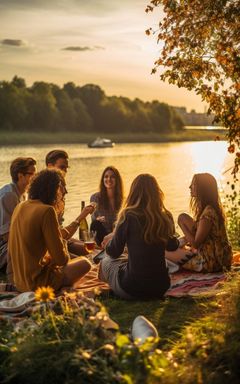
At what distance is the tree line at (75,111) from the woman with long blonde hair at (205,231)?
75674 millimetres

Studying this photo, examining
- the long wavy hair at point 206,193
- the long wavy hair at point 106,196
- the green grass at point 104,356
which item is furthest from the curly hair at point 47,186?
the long wavy hair at point 106,196

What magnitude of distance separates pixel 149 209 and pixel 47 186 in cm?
96

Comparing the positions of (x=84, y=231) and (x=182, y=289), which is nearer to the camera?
(x=182, y=289)

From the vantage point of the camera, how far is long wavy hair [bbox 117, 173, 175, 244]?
6070mm

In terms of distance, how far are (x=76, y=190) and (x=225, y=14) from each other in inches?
712

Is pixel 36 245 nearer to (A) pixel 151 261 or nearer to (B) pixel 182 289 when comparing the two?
(A) pixel 151 261

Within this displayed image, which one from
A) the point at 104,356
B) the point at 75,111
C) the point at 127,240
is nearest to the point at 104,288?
the point at 127,240

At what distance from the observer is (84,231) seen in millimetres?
8930

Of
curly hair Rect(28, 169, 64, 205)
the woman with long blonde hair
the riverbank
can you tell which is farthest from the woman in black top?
the riverbank

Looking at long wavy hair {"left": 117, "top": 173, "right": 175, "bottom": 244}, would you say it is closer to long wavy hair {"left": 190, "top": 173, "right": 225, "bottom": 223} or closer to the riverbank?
long wavy hair {"left": 190, "top": 173, "right": 225, "bottom": 223}

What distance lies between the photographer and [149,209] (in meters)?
6.07

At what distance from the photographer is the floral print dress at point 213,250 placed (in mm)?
7137

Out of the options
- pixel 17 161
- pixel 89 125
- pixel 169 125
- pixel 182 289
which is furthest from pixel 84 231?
pixel 169 125

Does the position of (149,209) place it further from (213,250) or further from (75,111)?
(75,111)
